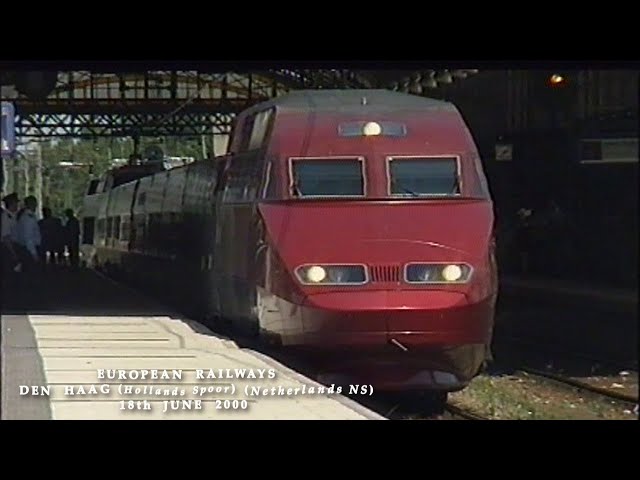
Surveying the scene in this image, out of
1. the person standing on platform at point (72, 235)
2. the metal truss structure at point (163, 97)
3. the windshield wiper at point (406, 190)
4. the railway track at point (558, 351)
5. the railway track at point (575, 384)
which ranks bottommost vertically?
the railway track at point (575, 384)

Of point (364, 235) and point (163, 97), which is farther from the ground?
point (163, 97)

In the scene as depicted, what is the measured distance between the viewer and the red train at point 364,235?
9.34 m

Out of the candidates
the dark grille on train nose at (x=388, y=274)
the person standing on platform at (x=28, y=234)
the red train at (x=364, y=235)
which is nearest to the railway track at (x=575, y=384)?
the red train at (x=364, y=235)

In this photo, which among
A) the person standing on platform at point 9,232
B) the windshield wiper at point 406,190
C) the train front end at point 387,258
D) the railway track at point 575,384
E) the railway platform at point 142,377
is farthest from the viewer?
the railway track at point 575,384

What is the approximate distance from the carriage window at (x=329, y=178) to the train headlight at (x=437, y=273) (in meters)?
0.60

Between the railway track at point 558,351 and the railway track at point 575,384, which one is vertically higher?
the railway track at point 558,351

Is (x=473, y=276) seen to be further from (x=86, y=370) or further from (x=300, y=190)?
(x=86, y=370)

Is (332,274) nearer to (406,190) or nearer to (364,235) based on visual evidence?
(364,235)

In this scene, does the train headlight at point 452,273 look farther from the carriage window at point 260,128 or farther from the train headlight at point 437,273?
the carriage window at point 260,128

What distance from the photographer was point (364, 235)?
943 cm

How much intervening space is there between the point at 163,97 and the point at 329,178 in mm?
1143

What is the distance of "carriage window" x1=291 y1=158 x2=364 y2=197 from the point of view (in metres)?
9.60

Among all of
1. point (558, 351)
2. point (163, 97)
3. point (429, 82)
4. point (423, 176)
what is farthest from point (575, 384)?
point (163, 97)

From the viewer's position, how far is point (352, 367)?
9.27 m
